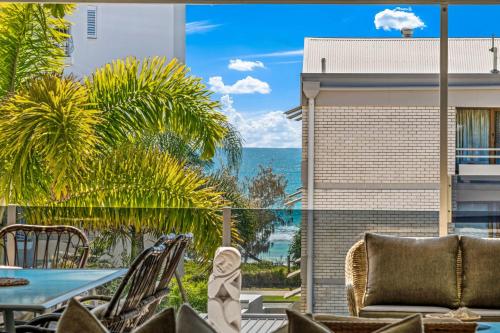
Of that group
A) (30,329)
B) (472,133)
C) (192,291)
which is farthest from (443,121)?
(30,329)

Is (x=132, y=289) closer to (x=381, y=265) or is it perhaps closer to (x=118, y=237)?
(x=381, y=265)

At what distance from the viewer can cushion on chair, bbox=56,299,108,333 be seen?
1832 millimetres

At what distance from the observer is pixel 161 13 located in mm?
6809

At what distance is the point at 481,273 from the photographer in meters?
4.99

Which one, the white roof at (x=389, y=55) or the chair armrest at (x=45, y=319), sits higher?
the white roof at (x=389, y=55)

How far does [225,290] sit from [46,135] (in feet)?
7.60

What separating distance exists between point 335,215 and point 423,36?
1.80 meters

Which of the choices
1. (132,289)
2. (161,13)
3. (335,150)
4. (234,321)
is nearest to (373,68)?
(335,150)

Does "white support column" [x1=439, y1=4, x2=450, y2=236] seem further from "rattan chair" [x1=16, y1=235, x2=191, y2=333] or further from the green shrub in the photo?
"rattan chair" [x1=16, y1=235, x2=191, y2=333]

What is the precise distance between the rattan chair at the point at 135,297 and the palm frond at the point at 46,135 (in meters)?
3.22

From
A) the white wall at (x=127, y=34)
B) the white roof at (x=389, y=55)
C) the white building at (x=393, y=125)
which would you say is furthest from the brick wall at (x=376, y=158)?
the white wall at (x=127, y=34)

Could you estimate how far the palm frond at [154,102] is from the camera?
23.5 feet

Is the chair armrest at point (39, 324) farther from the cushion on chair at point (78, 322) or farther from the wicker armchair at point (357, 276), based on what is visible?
the wicker armchair at point (357, 276)

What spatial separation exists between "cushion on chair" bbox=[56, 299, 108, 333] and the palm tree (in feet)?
16.3
